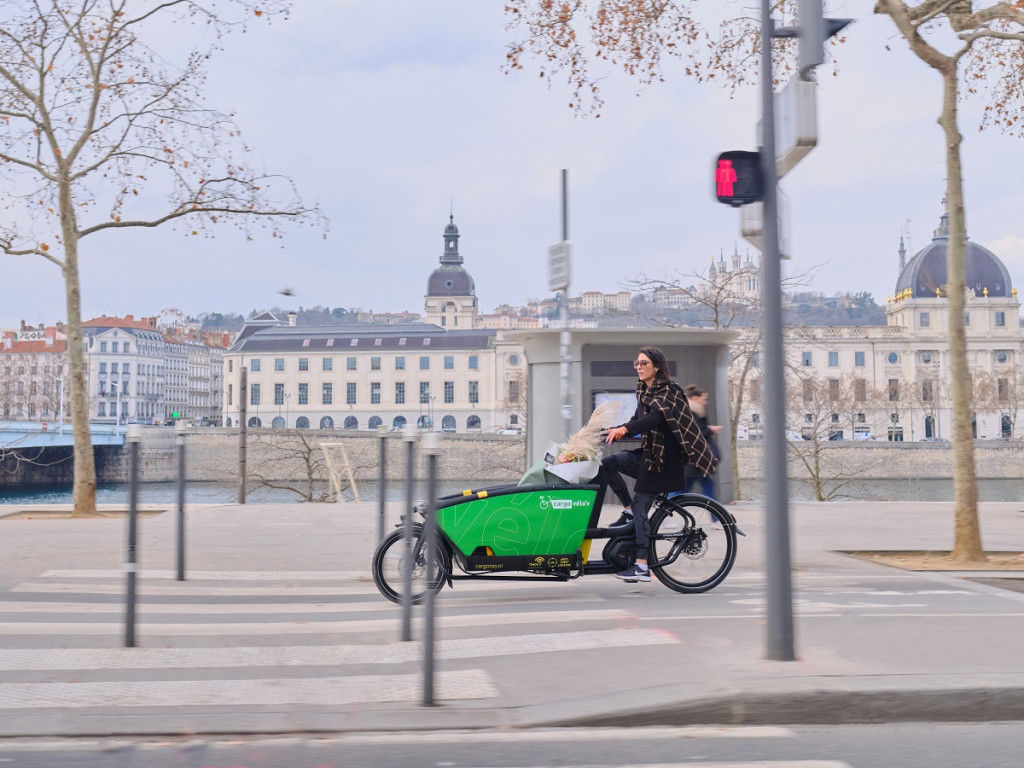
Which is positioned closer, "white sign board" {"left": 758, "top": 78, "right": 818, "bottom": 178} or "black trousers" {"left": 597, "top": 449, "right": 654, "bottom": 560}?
"white sign board" {"left": 758, "top": 78, "right": 818, "bottom": 178}

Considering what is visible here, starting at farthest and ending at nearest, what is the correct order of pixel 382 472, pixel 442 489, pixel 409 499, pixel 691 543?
pixel 442 489 → pixel 382 472 → pixel 691 543 → pixel 409 499

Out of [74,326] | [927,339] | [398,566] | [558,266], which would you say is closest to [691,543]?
[398,566]

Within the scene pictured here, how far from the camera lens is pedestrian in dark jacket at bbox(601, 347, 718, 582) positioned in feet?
27.0

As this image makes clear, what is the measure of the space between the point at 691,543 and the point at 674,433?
2.98ft

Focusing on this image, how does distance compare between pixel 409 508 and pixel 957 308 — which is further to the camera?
pixel 957 308

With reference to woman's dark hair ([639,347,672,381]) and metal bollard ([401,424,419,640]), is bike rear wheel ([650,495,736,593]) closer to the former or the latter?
woman's dark hair ([639,347,672,381])

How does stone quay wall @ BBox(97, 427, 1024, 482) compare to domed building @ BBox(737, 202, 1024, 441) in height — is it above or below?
below

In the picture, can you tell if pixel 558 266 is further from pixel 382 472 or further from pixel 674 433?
Answer: pixel 674 433

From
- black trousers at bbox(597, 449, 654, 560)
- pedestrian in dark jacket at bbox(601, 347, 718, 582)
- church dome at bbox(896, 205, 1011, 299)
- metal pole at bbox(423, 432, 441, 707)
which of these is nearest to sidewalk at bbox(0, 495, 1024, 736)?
metal pole at bbox(423, 432, 441, 707)

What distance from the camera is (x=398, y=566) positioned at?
26.0 feet

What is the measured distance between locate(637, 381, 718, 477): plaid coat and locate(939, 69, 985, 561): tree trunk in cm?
428

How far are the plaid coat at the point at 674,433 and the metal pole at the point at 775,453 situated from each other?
2.39 m

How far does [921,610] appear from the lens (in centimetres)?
761

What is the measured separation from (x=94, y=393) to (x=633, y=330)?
158567 mm
